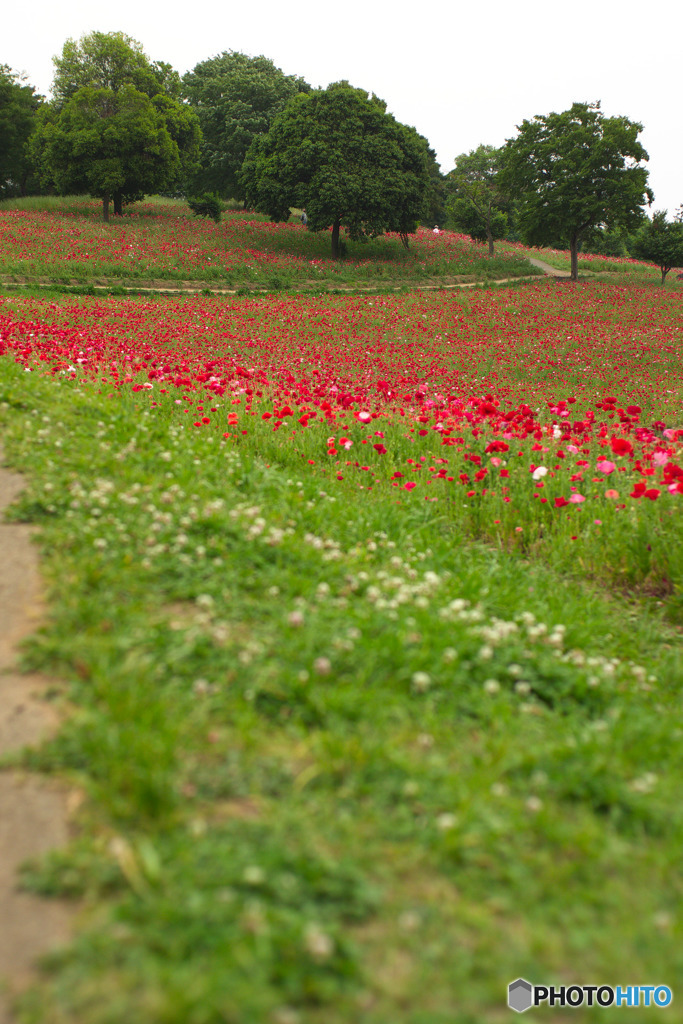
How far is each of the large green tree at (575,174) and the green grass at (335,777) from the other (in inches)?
1445

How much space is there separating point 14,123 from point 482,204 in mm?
33417

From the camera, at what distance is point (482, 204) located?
45.1m

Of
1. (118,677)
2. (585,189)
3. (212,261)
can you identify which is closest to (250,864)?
(118,677)

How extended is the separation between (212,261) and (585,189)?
66.2 feet

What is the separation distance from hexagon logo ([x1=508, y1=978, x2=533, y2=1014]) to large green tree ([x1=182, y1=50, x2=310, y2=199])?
52781 millimetres

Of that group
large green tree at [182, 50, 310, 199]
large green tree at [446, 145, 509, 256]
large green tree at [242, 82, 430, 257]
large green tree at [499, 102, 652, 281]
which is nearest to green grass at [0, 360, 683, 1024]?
large green tree at [242, 82, 430, 257]

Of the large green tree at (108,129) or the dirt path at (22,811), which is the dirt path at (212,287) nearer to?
the large green tree at (108,129)

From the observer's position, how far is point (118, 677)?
2.67 metres

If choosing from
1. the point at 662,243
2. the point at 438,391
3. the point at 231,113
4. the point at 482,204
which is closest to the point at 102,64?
the point at 231,113

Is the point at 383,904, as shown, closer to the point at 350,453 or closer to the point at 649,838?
the point at 649,838

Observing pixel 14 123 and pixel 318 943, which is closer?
pixel 318 943

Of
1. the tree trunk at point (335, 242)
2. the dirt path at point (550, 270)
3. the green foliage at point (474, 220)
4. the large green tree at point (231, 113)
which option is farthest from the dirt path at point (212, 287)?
the large green tree at point (231, 113)

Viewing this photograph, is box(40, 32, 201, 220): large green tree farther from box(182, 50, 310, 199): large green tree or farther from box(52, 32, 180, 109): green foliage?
box(182, 50, 310, 199): large green tree

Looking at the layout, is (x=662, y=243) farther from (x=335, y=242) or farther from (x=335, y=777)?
(x=335, y=777)
